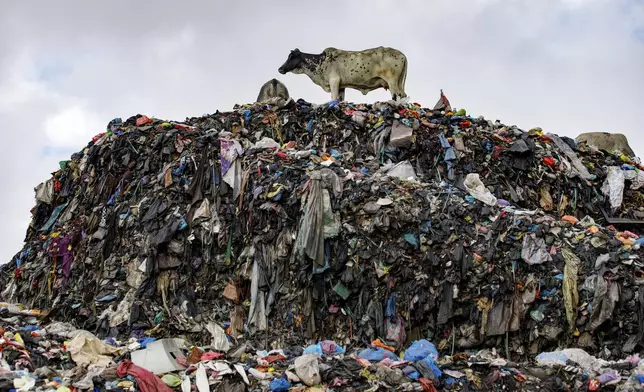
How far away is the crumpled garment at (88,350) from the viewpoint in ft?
28.0

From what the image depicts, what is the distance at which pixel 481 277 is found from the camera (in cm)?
991

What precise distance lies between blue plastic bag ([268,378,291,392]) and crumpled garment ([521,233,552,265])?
4019 mm

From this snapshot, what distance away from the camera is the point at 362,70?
15523 mm

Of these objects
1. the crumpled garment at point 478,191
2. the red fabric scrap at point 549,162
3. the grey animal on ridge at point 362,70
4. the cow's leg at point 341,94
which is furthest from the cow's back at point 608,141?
the crumpled garment at point 478,191

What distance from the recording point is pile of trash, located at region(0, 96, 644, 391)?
9.49 meters

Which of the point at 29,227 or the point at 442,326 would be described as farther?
the point at 29,227

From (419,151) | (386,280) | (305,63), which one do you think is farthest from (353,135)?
(386,280)

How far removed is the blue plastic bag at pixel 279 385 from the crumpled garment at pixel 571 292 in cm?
405

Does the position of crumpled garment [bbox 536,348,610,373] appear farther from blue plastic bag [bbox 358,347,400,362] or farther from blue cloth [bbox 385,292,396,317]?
blue cloth [bbox 385,292,396,317]

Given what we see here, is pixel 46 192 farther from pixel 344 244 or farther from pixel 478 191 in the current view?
pixel 478 191

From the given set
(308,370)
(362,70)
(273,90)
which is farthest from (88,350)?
(362,70)

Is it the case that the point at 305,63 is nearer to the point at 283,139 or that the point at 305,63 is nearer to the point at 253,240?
the point at 283,139

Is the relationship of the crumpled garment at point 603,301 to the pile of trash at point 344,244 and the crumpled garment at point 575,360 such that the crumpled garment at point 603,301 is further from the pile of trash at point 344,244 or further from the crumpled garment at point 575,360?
the crumpled garment at point 575,360

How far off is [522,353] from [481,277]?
113cm
